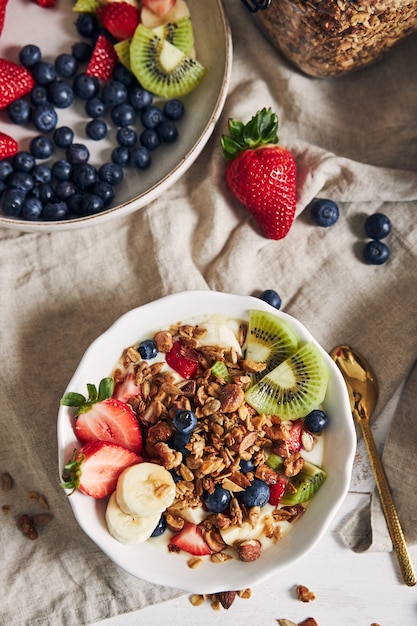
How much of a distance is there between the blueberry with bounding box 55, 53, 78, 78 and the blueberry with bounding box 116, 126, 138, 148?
0.62 feet

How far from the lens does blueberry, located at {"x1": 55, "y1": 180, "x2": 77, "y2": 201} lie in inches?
70.7

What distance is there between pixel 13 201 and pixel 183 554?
90 cm

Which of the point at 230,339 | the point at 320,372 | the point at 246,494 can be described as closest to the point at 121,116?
the point at 230,339

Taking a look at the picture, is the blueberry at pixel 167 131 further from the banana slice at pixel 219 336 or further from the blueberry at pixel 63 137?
the banana slice at pixel 219 336

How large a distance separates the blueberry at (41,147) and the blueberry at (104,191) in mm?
142

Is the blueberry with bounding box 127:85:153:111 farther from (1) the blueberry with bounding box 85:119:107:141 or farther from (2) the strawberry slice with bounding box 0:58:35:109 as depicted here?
(2) the strawberry slice with bounding box 0:58:35:109

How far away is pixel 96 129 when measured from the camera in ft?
5.97

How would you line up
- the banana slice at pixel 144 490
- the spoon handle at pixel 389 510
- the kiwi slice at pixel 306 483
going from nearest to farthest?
the banana slice at pixel 144 490
the kiwi slice at pixel 306 483
the spoon handle at pixel 389 510

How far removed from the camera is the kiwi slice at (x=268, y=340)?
5.17 feet

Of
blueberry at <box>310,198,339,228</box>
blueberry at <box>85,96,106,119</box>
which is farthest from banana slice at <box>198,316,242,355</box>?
blueberry at <box>85,96,106,119</box>

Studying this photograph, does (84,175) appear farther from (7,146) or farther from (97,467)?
(97,467)

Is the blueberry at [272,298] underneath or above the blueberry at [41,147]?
above

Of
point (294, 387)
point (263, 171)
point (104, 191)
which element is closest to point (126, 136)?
point (104, 191)

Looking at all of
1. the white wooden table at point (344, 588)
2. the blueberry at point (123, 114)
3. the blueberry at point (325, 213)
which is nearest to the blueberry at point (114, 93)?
the blueberry at point (123, 114)
